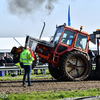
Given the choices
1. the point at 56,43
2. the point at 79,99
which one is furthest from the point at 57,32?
the point at 79,99

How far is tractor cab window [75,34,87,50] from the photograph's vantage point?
13.2 meters

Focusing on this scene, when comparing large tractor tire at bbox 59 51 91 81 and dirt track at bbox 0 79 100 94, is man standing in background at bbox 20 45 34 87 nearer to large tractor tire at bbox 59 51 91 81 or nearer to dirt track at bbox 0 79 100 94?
dirt track at bbox 0 79 100 94

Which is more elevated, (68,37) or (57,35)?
(57,35)

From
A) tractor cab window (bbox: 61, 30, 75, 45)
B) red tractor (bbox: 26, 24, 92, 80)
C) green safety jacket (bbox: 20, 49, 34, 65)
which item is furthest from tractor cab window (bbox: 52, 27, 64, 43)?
green safety jacket (bbox: 20, 49, 34, 65)

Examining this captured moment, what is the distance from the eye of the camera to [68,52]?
1284 centimetres

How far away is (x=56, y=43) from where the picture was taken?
1307 cm

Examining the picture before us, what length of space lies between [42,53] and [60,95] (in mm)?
5589

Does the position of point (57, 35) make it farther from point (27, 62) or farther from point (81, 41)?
point (27, 62)

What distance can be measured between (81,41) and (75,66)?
4.55ft

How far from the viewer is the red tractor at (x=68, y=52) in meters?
12.8

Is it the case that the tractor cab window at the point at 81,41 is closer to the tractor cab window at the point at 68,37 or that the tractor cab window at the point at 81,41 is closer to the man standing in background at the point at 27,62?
the tractor cab window at the point at 68,37

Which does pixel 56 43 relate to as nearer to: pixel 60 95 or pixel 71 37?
pixel 71 37

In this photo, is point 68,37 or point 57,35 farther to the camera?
point 57,35

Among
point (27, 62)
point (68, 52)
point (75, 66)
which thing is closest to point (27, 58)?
point (27, 62)
